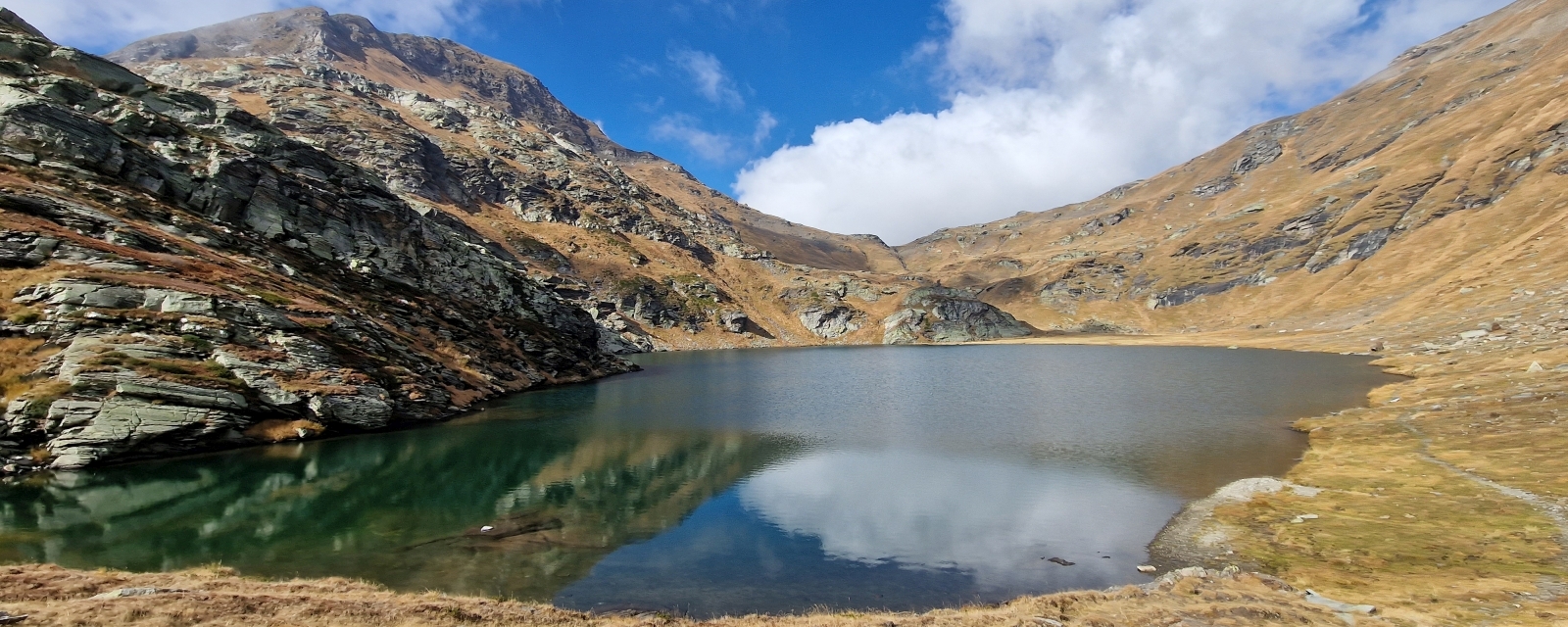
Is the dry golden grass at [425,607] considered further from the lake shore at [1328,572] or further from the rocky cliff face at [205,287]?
the rocky cliff face at [205,287]

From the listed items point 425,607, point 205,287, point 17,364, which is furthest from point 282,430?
point 425,607

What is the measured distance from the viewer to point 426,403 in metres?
62.6

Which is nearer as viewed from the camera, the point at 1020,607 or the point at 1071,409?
the point at 1020,607

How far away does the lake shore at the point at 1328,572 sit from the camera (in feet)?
53.1

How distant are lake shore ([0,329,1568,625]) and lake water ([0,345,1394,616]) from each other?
11.0 ft

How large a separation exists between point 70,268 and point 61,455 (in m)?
17.9

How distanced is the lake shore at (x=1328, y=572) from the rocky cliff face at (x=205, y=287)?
32291 mm

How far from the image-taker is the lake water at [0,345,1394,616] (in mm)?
24438

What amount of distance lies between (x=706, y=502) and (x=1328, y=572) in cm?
2751

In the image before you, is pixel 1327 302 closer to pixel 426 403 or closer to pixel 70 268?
pixel 426 403

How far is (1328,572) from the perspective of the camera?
21.3 m

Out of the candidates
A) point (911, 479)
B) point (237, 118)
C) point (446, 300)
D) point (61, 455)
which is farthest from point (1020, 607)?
point (237, 118)

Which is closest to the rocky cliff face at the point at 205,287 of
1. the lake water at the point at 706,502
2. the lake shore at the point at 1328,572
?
the lake water at the point at 706,502

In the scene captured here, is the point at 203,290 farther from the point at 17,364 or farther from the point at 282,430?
the point at 282,430
